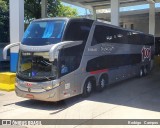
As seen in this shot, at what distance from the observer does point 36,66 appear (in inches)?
443

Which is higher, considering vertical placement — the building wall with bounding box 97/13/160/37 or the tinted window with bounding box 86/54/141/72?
the building wall with bounding box 97/13/160/37

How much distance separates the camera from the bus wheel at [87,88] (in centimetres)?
1293

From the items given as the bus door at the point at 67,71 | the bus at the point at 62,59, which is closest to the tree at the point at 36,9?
the bus at the point at 62,59

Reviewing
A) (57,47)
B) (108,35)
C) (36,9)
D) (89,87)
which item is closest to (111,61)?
(108,35)

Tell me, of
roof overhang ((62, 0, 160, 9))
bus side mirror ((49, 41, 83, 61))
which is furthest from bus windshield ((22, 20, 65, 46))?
roof overhang ((62, 0, 160, 9))

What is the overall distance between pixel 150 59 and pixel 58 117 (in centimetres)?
1536

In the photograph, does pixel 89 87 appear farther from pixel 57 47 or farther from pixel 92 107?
pixel 57 47

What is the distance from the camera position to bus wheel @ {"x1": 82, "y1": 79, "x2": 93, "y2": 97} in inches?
509

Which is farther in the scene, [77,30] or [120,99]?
[120,99]

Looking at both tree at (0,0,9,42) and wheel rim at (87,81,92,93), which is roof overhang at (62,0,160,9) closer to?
tree at (0,0,9,42)

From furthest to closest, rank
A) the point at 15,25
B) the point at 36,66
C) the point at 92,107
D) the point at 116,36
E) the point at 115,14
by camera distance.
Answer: the point at 115,14
the point at 15,25
the point at 116,36
the point at 36,66
the point at 92,107

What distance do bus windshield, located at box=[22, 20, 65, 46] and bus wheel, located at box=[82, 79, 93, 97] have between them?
2.90 metres

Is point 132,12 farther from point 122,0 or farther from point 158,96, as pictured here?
point 158,96

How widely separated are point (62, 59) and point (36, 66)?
1047 millimetres
